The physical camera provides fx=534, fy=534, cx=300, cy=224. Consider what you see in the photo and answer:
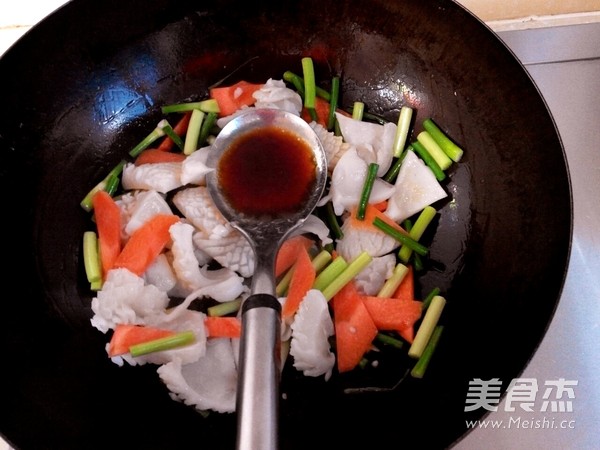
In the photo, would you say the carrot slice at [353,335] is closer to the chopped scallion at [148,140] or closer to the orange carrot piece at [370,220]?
the orange carrot piece at [370,220]

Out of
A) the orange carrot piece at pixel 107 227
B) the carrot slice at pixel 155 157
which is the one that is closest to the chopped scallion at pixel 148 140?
the carrot slice at pixel 155 157

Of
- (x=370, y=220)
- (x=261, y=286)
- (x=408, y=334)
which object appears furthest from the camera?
(x=370, y=220)

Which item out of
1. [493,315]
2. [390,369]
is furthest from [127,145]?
[493,315]

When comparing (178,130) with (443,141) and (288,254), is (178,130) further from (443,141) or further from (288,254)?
(443,141)

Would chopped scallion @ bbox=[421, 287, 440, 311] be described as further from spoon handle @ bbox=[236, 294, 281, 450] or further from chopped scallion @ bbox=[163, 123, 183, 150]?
chopped scallion @ bbox=[163, 123, 183, 150]

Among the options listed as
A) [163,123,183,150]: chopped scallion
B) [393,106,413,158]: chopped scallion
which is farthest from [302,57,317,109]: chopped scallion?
[163,123,183,150]: chopped scallion

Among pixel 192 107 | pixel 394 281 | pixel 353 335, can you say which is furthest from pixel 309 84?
pixel 353 335

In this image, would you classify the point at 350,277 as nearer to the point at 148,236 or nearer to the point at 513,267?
the point at 513,267
